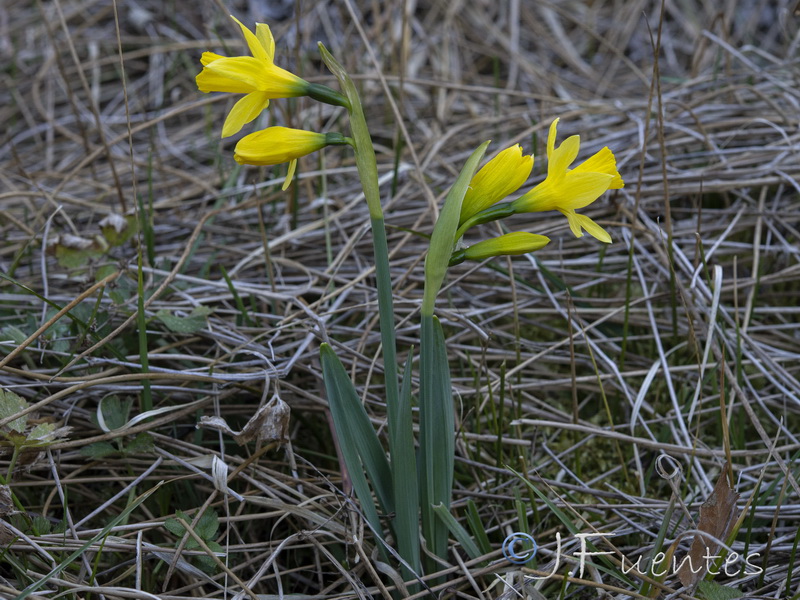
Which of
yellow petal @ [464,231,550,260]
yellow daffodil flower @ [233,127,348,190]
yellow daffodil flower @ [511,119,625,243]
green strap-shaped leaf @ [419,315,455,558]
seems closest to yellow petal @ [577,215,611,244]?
yellow daffodil flower @ [511,119,625,243]

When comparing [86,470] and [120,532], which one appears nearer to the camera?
[120,532]

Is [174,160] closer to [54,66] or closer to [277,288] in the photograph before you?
[54,66]

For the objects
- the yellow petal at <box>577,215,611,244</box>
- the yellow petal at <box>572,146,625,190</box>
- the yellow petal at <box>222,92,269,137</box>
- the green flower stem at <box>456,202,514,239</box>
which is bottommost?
the yellow petal at <box>577,215,611,244</box>

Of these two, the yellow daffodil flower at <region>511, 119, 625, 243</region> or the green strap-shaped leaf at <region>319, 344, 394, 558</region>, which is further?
the green strap-shaped leaf at <region>319, 344, 394, 558</region>

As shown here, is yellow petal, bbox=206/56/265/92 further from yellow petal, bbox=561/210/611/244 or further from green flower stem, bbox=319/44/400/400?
yellow petal, bbox=561/210/611/244

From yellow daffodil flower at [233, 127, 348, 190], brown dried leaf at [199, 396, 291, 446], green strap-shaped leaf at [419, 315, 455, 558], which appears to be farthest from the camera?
brown dried leaf at [199, 396, 291, 446]

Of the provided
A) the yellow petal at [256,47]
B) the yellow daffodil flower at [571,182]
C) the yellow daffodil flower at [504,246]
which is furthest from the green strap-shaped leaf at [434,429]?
the yellow petal at [256,47]

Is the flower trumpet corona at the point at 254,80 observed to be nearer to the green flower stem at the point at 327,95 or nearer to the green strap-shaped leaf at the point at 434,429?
the green flower stem at the point at 327,95

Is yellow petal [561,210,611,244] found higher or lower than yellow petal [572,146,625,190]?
lower

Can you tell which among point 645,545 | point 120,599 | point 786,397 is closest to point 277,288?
point 120,599
